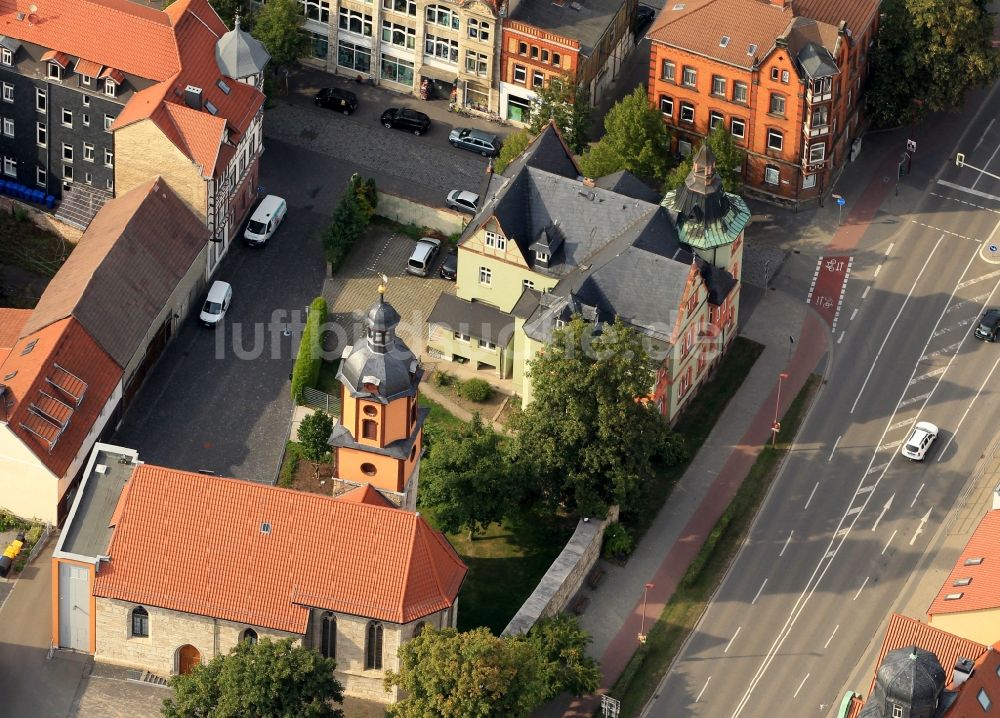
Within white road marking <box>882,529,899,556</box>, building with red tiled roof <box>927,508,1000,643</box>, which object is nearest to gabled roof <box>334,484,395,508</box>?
building with red tiled roof <box>927,508,1000,643</box>

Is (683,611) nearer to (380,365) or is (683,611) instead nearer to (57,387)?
(380,365)

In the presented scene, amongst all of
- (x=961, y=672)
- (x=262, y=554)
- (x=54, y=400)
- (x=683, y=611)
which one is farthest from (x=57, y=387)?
(x=961, y=672)

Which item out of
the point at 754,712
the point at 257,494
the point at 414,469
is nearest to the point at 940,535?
the point at 754,712

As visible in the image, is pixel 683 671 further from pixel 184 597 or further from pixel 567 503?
pixel 184 597

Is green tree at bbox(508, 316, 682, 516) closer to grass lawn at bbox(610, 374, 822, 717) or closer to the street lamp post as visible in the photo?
the street lamp post

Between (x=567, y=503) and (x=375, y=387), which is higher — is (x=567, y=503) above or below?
below

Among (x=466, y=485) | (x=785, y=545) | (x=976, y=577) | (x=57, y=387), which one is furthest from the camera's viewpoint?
(x=785, y=545)

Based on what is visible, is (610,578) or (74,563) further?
(610,578)
